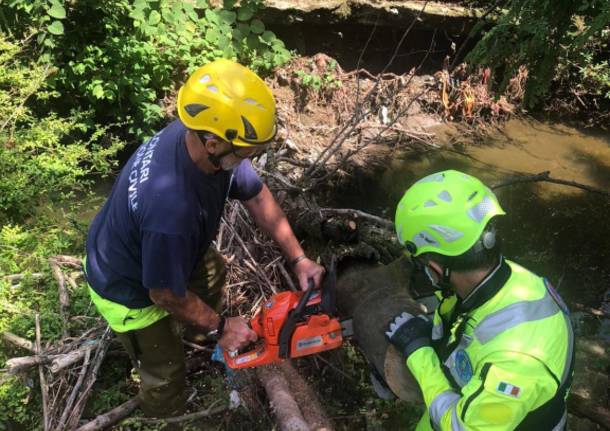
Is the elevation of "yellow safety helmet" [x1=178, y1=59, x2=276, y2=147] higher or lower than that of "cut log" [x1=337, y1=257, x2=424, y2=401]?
higher

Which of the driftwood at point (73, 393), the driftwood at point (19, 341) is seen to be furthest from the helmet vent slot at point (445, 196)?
the driftwood at point (19, 341)

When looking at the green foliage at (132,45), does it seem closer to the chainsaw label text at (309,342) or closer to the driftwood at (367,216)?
the driftwood at (367,216)

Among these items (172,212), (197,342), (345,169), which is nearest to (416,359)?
(172,212)

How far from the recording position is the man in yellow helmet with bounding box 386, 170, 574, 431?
1694mm

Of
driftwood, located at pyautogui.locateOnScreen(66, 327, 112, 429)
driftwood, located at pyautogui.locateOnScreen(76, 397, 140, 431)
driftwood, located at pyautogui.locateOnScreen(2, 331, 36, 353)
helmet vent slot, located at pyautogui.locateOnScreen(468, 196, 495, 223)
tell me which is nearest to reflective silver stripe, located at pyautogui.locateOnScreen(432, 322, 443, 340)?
helmet vent slot, located at pyautogui.locateOnScreen(468, 196, 495, 223)

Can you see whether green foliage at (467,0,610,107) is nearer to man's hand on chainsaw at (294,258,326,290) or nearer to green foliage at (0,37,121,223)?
man's hand on chainsaw at (294,258,326,290)

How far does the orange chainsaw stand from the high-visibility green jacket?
588mm

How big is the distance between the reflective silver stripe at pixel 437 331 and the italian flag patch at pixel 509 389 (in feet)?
1.88

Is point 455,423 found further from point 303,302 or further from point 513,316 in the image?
point 303,302

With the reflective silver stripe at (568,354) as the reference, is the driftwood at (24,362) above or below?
below

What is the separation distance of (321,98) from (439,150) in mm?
1922

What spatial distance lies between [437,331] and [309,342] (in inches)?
27.5

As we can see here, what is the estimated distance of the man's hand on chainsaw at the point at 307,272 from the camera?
2.75 meters

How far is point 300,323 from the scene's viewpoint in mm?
2484
